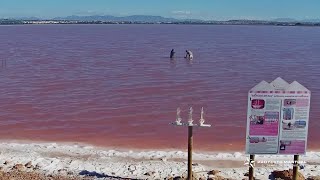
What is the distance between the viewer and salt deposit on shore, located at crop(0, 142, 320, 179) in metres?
10.5

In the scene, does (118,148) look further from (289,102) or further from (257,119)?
(289,102)

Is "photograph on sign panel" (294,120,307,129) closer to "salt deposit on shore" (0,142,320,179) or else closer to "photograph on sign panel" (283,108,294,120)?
"photograph on sign panel" (283,108,294,120)

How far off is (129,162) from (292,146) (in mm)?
4260

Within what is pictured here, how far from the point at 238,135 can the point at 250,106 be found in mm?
6956

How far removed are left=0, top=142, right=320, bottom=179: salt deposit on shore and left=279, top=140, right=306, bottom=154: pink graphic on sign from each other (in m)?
1.85

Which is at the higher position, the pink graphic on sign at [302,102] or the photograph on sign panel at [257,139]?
the pink graphic on sign at [302,102]

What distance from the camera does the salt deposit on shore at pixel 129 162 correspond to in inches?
412

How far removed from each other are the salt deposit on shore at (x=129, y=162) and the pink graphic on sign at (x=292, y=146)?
6.08ft

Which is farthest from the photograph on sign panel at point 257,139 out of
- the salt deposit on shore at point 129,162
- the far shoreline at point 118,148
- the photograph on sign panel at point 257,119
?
the far shoreline at point 118,148

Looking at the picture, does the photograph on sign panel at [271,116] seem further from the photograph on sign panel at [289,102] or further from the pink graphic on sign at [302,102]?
the pink graphic on sign at [302,102]

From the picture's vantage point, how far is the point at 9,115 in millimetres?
17438

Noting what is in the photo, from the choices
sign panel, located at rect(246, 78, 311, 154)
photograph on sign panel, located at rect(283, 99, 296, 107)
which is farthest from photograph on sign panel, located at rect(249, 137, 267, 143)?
photograph on sign panel, located at rect(283, 99, 296, 107)

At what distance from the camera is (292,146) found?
8422 millimetres

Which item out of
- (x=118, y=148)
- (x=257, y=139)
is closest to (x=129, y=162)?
(x=118, y=148)
